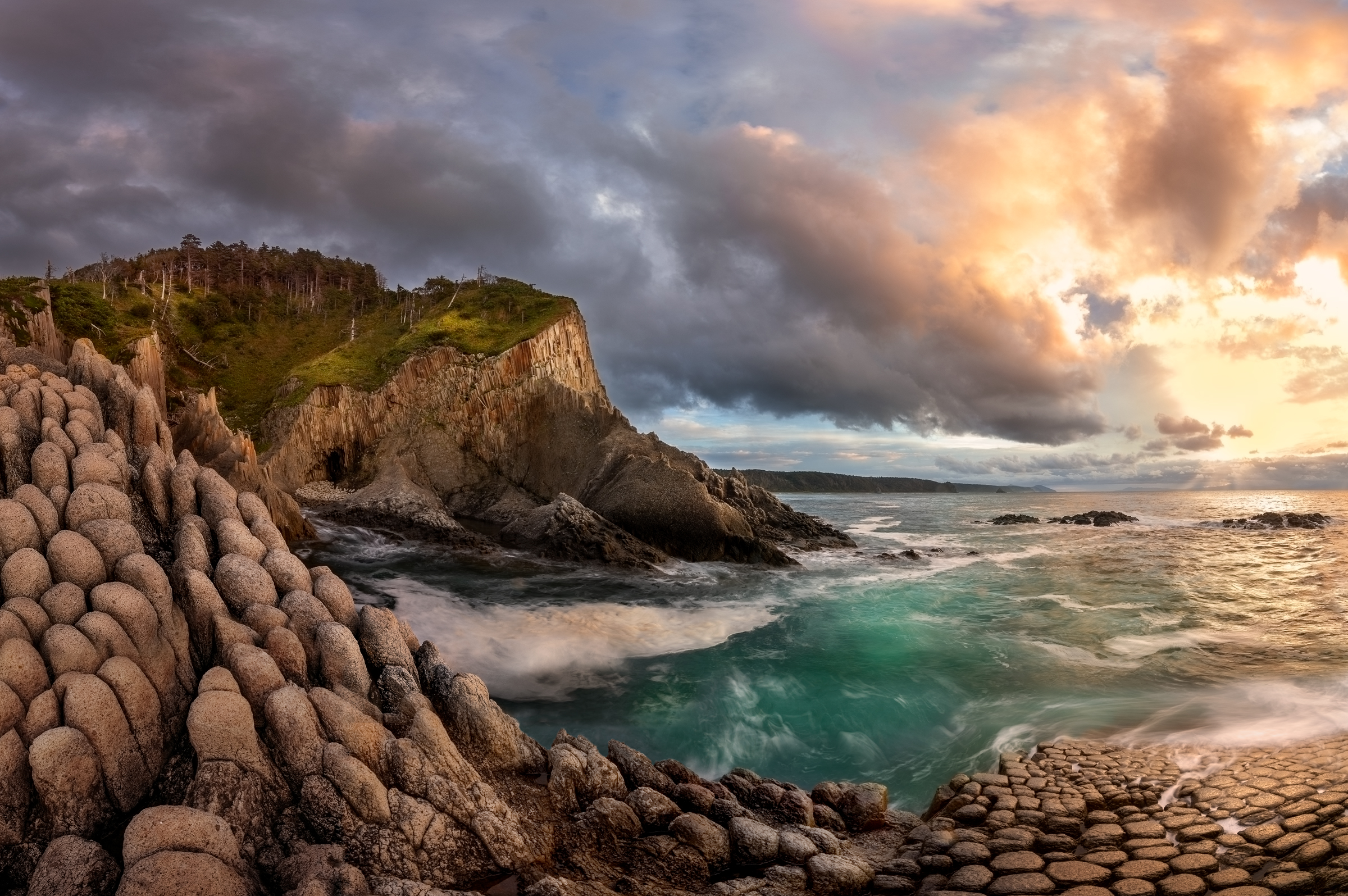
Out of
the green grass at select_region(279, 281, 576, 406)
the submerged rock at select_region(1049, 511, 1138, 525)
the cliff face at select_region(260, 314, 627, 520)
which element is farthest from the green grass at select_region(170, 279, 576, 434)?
the submerged rock at select_region(1049, 511, 1138, 525)

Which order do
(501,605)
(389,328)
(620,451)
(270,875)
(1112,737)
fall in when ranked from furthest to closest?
(389,328) → (620,451) → (501,605) → (1112,737) → (270,875)

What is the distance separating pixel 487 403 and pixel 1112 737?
43673 millimetres

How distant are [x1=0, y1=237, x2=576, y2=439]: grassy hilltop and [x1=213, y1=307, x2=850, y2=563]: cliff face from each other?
2.18m

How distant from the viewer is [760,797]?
28.1ft

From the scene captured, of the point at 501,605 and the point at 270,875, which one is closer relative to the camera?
the point at 270,875

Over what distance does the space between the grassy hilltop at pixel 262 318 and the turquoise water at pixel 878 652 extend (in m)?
22.2

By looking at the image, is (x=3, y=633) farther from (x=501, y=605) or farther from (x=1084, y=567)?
(x=1084, y=567)

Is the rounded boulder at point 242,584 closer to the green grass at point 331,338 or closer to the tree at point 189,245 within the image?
the green grass at point 331,338

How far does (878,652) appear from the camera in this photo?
19.4 metres

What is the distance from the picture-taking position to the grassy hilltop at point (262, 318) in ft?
161

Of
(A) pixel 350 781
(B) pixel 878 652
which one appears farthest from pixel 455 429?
(A) pixel 350 781

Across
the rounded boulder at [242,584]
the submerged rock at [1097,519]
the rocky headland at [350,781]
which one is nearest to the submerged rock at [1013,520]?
the submerged rock at [1097,519]

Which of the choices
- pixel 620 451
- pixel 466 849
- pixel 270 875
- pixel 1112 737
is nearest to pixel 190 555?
pixel 270 875

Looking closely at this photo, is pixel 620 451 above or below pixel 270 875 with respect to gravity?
above
